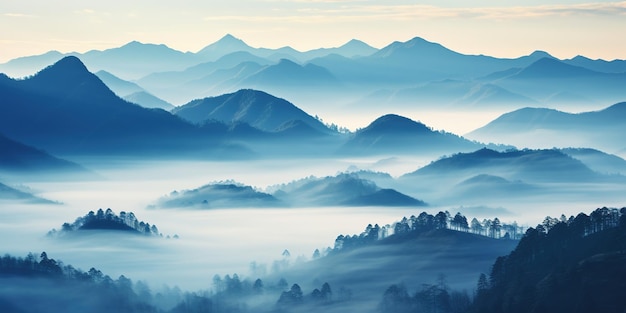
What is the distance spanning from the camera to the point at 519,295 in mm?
199375

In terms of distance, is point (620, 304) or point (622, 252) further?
point (622, 252)

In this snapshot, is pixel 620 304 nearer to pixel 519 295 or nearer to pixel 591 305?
pixel 591 305

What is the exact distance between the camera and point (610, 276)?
628 feet

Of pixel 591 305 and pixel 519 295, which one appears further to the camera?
pixel 519 295

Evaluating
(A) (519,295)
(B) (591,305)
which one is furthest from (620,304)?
(A) (519,295)

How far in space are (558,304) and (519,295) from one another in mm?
9361

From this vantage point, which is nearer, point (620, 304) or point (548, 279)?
point (620, 304)

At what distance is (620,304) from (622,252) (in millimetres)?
14599

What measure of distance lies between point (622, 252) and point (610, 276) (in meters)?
7.58

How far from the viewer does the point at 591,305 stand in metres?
187

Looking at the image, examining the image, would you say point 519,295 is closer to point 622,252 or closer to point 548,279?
point 548,279

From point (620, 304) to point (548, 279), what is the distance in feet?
49.3

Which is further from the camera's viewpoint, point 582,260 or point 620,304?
point 582,260

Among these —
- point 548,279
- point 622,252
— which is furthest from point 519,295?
point 622,252
